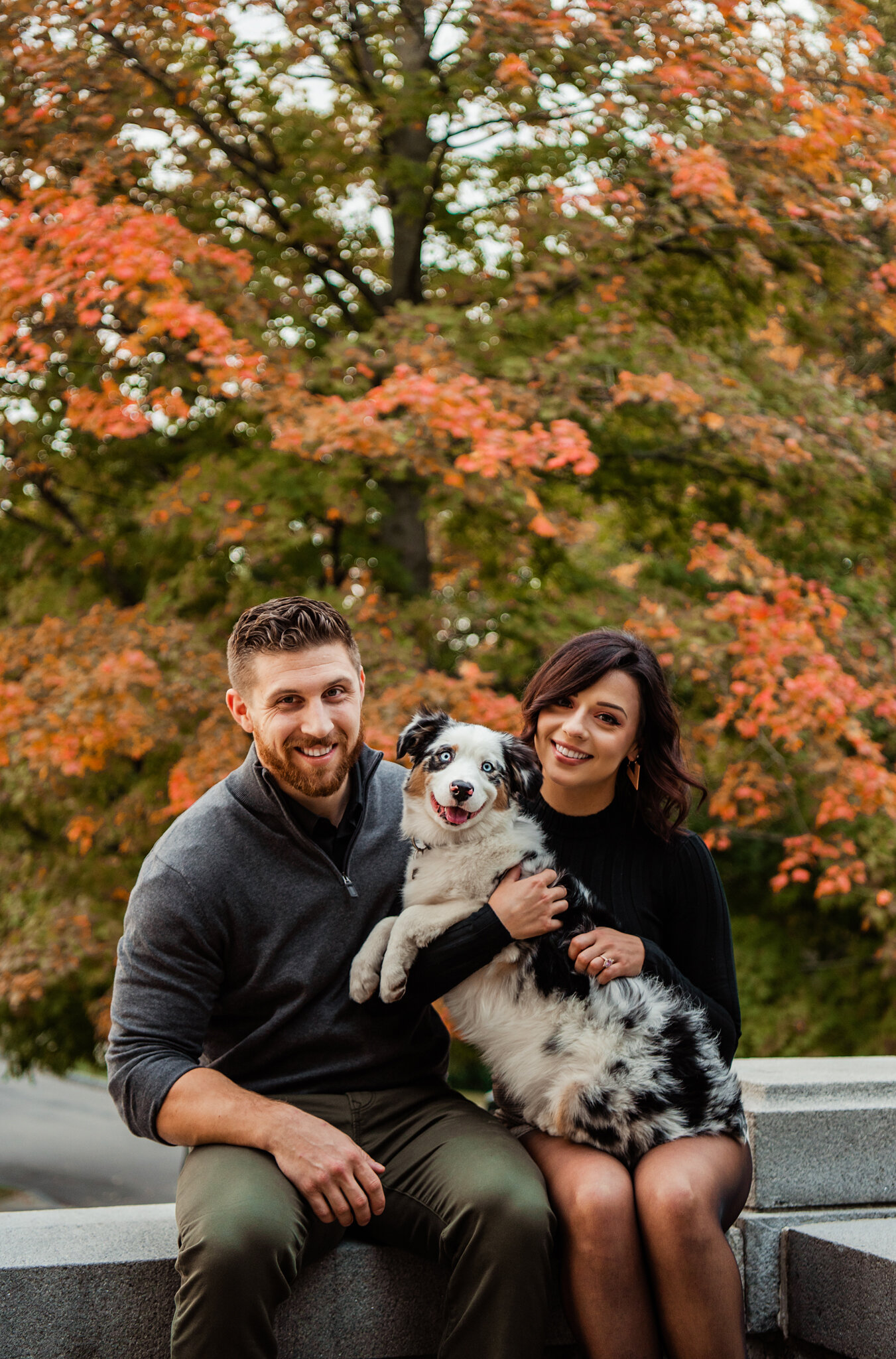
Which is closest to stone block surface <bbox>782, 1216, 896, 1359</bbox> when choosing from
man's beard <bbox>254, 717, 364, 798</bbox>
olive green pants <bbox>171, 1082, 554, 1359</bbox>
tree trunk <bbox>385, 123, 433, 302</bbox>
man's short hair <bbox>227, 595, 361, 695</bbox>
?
olive green pants <bbox>171, 1082, 554, 1359</bbox>

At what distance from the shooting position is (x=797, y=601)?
6.23 m

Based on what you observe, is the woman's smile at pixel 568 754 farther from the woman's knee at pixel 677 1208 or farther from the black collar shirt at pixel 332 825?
the woman's knee at pixel 677 1208

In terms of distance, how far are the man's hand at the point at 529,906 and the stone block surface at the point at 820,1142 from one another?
97 centimetres

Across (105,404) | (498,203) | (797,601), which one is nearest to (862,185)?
(498,203)

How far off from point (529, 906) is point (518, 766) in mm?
371

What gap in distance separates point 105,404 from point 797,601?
3.86 metres

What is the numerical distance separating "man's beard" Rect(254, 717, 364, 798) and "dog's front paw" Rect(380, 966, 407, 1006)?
0.43 meters

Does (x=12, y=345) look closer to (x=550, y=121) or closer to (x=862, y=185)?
(x=550, y=121)

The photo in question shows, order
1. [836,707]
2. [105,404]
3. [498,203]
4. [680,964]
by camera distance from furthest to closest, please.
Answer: [498,203] → [105,404] → [836,707] → [680,964]

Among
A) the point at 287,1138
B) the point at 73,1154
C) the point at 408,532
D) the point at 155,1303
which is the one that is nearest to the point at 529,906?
the point at 287,1138

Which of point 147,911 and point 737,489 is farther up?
point 147,911

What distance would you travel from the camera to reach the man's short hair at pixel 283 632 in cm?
265

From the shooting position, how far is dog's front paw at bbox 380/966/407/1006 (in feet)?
8.14

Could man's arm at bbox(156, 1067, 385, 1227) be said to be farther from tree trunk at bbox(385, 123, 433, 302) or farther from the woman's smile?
tree trunk at bbox(385, 123, 433, 302)
